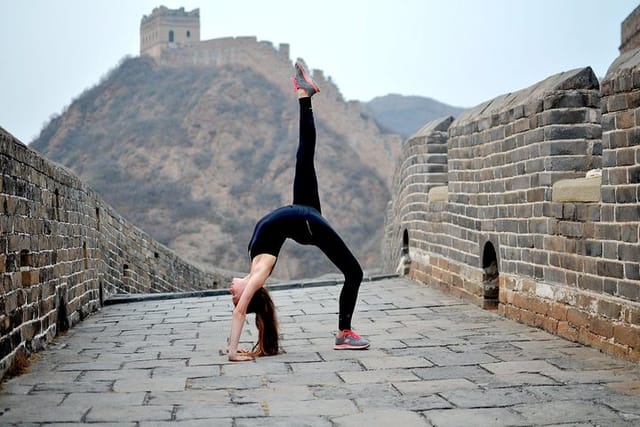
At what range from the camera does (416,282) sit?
11828 millimetres

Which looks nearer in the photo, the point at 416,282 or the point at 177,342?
the point at 177,342

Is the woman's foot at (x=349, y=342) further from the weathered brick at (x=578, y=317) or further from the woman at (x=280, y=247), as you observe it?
the weathered brick at (x=578, y=317)

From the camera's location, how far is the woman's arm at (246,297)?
20.5ft

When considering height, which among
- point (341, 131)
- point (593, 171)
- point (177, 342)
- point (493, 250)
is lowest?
point (177, 342)

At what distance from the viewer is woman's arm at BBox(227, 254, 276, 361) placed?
625 centimetres

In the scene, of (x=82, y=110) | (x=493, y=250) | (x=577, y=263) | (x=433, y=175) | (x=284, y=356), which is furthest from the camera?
(x=82, y=110)

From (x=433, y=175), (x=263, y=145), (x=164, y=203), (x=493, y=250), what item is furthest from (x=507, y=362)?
(x=263, y=145)

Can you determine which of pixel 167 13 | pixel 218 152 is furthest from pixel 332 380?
pixel 167 13

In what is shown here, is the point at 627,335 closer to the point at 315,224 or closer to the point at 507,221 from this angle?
the point at 315,224

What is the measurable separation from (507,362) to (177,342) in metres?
2.64

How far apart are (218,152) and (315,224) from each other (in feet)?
196

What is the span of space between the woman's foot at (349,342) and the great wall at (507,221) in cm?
154

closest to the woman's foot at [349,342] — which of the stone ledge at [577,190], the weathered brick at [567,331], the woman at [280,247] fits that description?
the woman at [280,247]

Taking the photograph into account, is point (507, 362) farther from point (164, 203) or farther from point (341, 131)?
point (341, 131)
